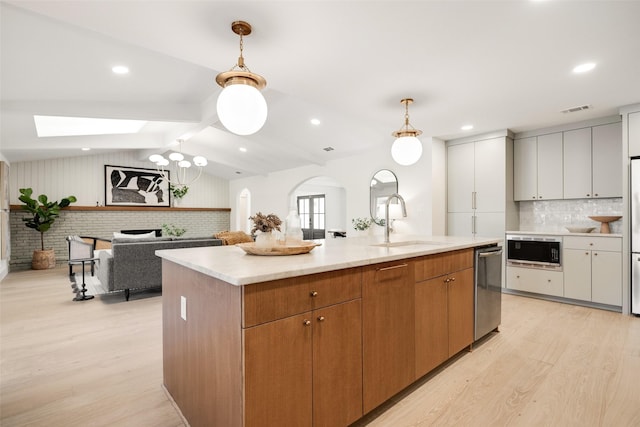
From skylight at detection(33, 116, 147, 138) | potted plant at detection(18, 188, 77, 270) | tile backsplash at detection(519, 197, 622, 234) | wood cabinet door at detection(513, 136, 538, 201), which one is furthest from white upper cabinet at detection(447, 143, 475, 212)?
potted plant at detection(18, 188, 77, 270)

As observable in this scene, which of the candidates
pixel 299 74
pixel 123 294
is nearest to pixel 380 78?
pixel 299 74

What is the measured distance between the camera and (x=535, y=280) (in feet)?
14.0

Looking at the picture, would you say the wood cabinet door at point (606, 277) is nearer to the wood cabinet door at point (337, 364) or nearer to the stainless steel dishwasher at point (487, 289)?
the stainless steel dishwasher at point (487, 289)

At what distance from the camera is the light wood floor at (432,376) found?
5.84 feet

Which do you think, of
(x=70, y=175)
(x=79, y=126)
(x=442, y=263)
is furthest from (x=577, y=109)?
(x=70, y=175)

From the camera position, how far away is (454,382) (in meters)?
2.13

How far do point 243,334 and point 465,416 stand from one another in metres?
1.42

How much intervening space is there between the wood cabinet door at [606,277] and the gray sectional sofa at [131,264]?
5.27 meters

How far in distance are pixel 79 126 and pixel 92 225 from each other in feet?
10.4

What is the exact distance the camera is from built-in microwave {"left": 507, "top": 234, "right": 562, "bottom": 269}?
13.4 ft

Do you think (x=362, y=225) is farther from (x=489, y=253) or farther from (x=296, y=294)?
(x=296, y=294)

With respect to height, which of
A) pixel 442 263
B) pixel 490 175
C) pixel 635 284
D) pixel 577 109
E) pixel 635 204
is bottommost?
pixel 635 284

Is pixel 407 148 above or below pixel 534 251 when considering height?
above

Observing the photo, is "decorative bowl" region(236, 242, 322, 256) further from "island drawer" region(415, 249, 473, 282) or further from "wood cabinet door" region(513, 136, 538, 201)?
"wood cabinet door" region(513, 136, 538, 201)
